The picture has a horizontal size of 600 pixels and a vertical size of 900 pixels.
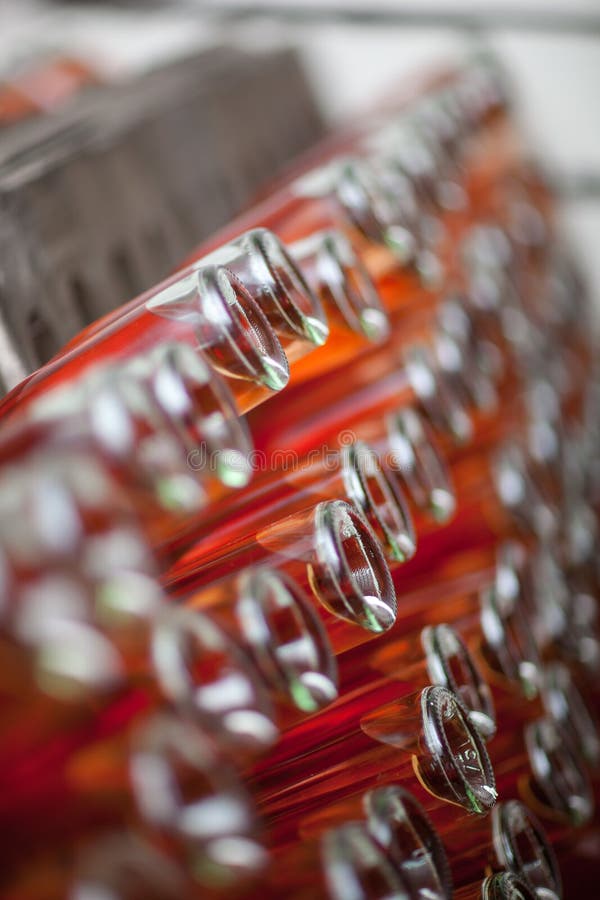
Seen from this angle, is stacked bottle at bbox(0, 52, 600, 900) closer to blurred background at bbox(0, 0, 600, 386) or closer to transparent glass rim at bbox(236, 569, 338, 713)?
transparent glass rim at bbox(236, 569, 338, 713)

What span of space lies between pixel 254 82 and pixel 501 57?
0.39 metres

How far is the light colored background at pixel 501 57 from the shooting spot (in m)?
1.19

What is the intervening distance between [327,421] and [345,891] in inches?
9.9

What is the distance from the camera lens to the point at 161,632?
12.1 inches

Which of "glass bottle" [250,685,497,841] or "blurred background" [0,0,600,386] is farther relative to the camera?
"blurred background" [0,0,600,386]

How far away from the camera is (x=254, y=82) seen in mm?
980

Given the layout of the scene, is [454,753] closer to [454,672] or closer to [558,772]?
[454,672]

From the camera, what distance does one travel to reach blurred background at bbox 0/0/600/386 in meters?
0.60

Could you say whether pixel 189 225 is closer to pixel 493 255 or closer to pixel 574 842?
pixel 493 255

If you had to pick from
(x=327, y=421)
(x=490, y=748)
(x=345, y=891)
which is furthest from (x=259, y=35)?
(x=345, y=891)

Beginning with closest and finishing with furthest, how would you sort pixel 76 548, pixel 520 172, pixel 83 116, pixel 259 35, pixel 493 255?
pixel 76 548, pixel 83 116, pixel 493 255, pixel 520 172, pixel 259 35

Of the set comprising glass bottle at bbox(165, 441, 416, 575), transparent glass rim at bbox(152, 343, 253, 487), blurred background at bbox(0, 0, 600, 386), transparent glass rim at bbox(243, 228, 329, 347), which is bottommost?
Result: glass bottle at bbox(165, 441, 416, 575)

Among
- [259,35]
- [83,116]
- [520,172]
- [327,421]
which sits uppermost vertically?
[259,35]

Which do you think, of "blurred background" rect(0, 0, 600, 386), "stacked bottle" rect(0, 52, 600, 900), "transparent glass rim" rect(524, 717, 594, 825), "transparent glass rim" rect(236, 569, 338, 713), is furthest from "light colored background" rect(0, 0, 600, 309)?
"transparent glass rim" rect(236, 569, 338, 713)
